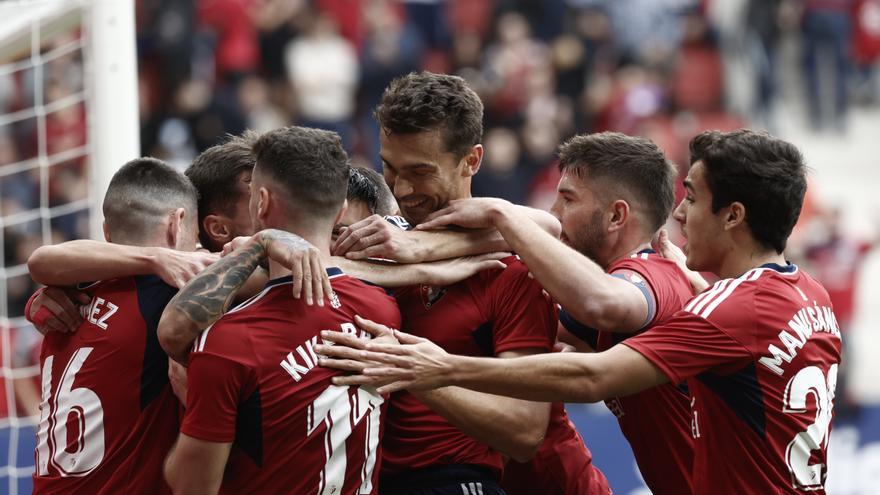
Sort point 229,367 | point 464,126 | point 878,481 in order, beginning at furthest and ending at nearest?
point 878,481, point 464,126, point 229,367

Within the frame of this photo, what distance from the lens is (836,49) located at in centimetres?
1505

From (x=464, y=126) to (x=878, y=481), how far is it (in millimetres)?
7668

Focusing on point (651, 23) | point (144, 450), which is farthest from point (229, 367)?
point (651, 23)

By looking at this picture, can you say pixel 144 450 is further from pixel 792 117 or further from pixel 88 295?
pixel 792 117

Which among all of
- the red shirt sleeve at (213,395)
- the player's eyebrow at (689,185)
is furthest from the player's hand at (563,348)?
the red shirt sleeve at (213,395)

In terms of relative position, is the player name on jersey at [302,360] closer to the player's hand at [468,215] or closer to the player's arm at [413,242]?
the player's arm at [413,242]

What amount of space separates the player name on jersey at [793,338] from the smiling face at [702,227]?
0.37 m

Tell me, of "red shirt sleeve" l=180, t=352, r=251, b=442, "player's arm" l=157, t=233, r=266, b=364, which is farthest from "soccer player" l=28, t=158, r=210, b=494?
"red shirt sleeve" l=180, t=352, r=251, b=442

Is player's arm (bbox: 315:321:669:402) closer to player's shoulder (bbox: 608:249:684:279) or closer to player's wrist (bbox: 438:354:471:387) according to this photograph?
player's wrist (bbox: 438:354:471:387)

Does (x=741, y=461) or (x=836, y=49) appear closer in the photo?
(x=741, y=461)

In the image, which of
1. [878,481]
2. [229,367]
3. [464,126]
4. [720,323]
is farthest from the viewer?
[878,481]

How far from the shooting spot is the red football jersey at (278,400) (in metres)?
3.44

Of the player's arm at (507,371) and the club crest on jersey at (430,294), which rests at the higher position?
the club crest on jersey at (430,294)

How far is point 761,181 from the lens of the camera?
4012 millimetres
